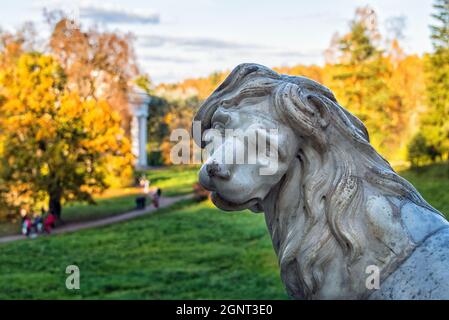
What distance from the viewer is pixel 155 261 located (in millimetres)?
14055

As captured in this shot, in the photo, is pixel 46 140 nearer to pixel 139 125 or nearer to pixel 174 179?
pixel 174 179

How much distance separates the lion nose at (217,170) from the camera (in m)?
1.91

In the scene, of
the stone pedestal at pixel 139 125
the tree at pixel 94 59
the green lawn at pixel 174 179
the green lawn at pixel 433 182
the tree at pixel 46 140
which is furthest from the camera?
the stone pedestal at pixel 139 125

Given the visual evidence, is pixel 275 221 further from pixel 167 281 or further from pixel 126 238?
pixel 126 238

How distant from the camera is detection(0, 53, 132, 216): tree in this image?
2000 centimetres

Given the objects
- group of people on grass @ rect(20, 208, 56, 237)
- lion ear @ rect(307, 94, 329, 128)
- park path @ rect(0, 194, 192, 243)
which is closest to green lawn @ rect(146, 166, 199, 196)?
park path @ rect(0, 194, 192, 243)

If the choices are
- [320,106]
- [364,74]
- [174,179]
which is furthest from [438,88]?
[320,106]

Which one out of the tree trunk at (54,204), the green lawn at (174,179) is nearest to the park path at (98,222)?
the tree trunk at (54,204)

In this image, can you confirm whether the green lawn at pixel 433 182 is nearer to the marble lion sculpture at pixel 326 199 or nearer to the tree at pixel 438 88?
the tree at pixel 438 88

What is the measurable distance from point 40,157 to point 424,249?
19307mm

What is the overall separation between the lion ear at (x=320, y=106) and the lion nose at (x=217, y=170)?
33cm

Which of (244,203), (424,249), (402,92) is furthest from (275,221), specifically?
(402,92)

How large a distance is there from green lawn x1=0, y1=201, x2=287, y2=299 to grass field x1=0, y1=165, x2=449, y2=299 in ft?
0.06
